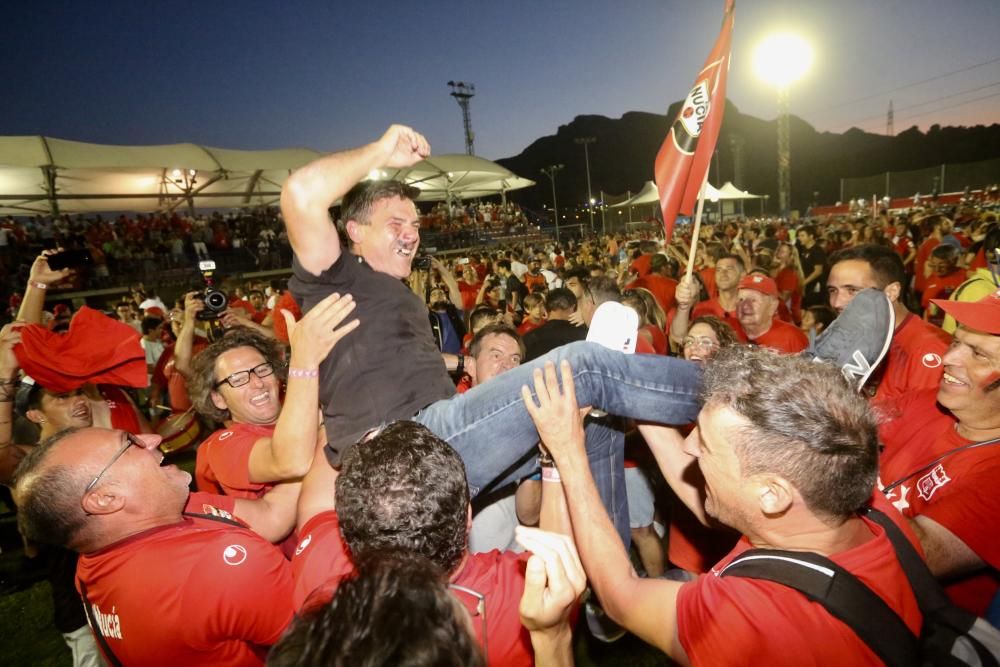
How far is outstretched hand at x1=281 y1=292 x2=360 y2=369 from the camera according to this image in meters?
2.09

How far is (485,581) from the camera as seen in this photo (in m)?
1.62

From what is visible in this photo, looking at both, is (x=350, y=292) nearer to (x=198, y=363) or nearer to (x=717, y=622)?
(x=198, y=363)

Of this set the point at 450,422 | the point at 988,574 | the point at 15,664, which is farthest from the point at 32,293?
the point at 988,574

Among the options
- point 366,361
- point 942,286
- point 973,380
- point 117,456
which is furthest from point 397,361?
point 942,286

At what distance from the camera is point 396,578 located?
101cm

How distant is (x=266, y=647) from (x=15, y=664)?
12.0 feet

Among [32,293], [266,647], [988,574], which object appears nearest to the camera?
[988,574]

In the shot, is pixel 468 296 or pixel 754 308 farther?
pixel 468 296

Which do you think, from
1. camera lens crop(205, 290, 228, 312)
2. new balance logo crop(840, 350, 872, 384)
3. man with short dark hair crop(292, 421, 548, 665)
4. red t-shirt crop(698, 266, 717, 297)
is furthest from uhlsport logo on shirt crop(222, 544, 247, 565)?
red t-shirt crop(698, 266, 717, 297)

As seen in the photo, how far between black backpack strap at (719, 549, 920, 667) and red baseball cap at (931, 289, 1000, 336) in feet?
4.88

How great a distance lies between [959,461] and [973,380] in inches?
14.4

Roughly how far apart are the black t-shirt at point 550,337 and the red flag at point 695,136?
1.22 m

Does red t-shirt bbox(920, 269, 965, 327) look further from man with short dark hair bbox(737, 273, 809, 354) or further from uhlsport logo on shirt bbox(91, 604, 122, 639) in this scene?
uhlsport logo on shirt bbox(91, 604, 122, 639)

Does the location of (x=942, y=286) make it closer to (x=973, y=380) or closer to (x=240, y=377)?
(x=973, y=380)
